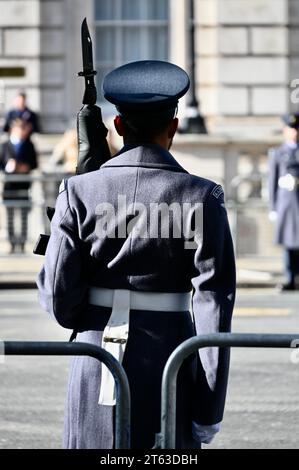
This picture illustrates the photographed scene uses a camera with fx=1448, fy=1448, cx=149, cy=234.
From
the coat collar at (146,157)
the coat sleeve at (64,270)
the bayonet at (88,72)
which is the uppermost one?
the bayonet at (88,72)

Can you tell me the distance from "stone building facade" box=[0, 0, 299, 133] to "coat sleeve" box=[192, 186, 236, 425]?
17.3m

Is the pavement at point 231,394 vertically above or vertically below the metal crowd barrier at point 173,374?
below

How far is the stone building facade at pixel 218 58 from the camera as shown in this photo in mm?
21891

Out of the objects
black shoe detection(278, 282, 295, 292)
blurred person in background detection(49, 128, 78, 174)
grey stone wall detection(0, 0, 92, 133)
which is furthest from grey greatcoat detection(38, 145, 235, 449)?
grey stone wall detection(0, 0, 92, 133)

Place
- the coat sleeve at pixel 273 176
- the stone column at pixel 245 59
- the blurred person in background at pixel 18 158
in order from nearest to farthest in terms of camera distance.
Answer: the coat sleeve at pixel 273 176 → the blurred person in background at pixel 18 158 → the stone column at pixel 245 59

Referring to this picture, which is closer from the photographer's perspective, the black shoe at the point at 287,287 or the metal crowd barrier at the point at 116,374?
the metal crowd barrier at the point at 116,374

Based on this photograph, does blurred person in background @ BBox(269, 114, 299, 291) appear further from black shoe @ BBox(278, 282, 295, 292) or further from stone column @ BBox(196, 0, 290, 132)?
stone column @ BBox(196, 0, 290, 132)

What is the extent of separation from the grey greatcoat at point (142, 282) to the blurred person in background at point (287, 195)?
36.4 feet

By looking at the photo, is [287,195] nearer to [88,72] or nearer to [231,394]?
[231,394]

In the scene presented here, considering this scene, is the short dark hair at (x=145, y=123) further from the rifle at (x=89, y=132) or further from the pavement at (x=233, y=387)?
the pavement at (x=233, y=387)

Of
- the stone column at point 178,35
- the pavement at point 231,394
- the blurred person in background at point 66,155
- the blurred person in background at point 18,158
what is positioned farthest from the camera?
the stone column at point 178,35

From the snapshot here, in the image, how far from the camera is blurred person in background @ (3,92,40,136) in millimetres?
20469

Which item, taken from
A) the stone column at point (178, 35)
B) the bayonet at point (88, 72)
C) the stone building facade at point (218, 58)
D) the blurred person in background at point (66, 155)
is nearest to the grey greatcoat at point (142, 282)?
the bayonet at point (88, 72)

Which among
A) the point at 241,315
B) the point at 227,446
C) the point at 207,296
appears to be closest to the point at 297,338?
the point at 207,296
